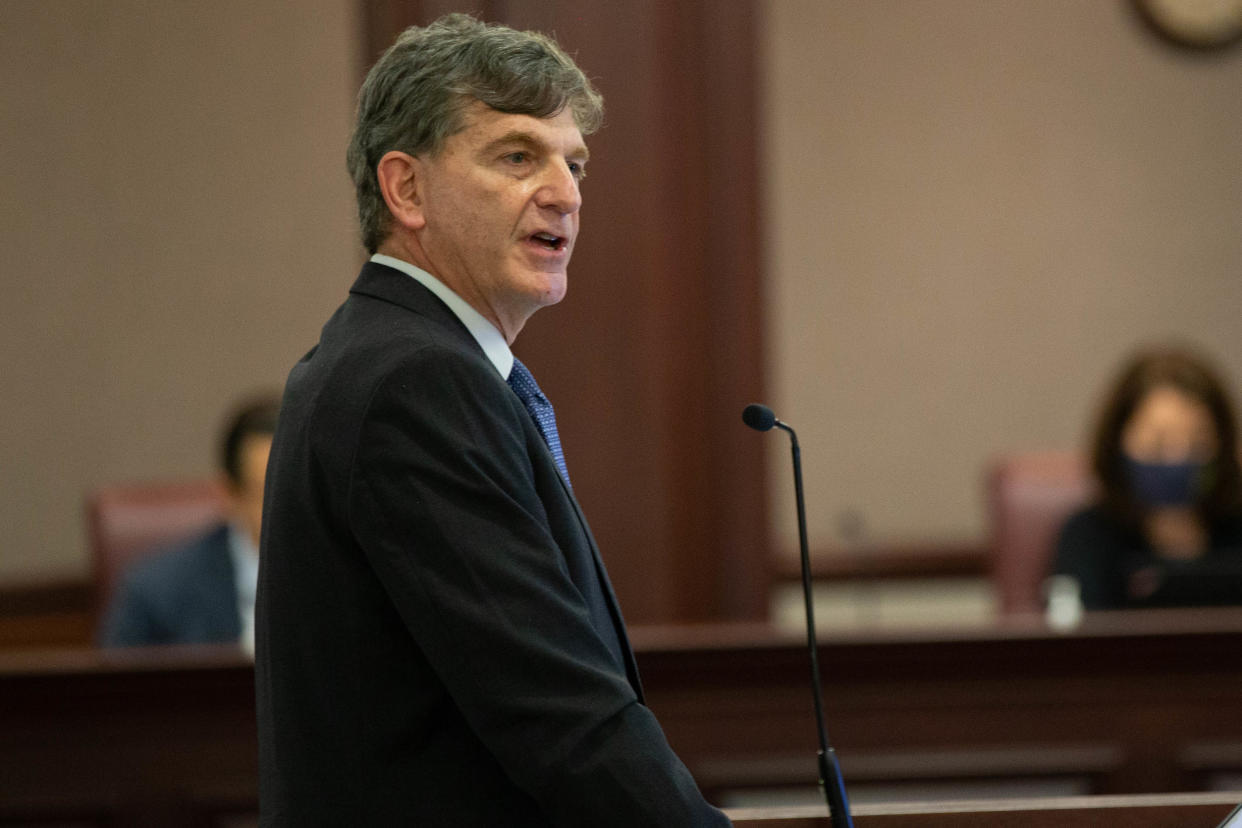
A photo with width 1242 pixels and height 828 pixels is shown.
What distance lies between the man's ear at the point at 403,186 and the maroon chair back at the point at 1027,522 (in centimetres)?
258

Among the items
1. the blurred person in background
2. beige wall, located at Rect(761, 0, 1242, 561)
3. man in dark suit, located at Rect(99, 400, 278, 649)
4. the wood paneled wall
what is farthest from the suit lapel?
beige wall, located at Rect(761, 0, 1242, 561)

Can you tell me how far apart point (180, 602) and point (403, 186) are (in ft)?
7.15

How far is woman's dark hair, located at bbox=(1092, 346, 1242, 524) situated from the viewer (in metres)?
3.36

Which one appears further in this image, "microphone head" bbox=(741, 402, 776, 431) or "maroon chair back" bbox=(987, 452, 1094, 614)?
"maroon chair back" bbox=(987, 452, 1094, 614)

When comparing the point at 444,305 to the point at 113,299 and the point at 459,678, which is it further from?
the point at 113,299

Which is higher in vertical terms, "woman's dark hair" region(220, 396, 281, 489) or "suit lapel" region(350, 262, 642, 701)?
"suit lapel" region(350, 262, 642, 701)

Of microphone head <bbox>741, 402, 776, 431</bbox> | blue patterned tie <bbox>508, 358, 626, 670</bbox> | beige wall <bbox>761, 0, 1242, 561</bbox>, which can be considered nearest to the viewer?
blue patterned tie <bbox>508, 358, 626, 670</bbox>

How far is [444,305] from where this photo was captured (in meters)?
1.19

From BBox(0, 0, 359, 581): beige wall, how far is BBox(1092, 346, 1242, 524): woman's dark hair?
2.65 metres

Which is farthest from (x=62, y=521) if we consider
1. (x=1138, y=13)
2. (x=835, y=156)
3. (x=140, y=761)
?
(x=1138, y=13)

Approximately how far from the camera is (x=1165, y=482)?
3.42 meters

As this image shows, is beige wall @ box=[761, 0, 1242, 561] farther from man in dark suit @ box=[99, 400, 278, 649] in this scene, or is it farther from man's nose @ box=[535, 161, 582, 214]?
man's nose @ box=[535, 161, 582, 214]

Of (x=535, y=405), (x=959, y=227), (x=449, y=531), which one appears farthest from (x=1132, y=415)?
(x=449, y=531)

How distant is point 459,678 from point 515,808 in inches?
5.5
